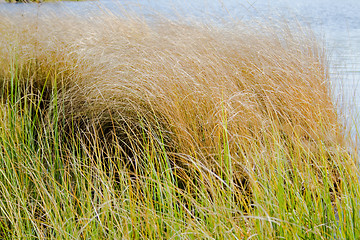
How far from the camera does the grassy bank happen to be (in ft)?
5.73

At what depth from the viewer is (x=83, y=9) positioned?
434 cm

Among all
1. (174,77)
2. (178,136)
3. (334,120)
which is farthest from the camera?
(334,120)

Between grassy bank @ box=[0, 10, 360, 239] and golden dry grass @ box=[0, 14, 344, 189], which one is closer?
grassy bank @ box=[0, 10, 360, 239]

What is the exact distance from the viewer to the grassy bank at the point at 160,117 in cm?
175

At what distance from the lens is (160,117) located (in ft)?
8.08

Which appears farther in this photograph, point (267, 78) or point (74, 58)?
point (74, 58)

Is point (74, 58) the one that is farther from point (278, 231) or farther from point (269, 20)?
point (278, 231)

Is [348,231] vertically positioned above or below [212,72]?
below

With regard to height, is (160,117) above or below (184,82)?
below

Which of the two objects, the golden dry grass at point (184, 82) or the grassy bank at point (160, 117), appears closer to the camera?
the grassy bank at point (160, 117)

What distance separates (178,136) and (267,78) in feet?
2.96

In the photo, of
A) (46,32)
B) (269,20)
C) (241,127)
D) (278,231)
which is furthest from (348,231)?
(46,32)

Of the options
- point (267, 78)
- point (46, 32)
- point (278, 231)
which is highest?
point (46, 32)

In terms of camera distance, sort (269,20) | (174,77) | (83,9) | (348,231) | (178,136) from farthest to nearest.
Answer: (83,9) → (269,20) → (174,77) → (178,136) → (348,231)
